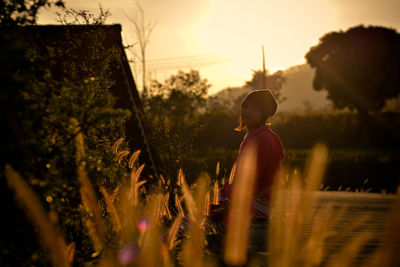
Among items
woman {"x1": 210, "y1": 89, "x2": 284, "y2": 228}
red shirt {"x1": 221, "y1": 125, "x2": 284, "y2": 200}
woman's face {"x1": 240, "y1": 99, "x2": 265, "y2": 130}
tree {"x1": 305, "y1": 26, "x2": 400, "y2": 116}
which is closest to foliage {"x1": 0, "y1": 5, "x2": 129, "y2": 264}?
woman {"x1": 210, "y1": 89, "x2": 284, "y2": 228}

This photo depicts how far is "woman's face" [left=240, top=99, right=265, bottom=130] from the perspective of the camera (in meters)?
3.53

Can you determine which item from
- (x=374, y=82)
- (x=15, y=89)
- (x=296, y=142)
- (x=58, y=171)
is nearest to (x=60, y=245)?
(x=58, y=171)

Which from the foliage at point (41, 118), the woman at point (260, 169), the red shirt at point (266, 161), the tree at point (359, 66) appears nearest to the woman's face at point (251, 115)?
the woman at point (260, 169)

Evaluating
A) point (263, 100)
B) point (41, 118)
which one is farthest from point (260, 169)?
point (41, 118)

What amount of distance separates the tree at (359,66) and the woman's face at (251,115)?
38458 mm

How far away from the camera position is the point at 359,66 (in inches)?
1657

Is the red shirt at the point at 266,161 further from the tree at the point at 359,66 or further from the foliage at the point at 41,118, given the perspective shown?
the tree at the point at 359,66

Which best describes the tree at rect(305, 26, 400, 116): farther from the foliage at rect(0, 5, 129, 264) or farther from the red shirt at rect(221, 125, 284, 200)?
the foliage at rect(0, 5, 129, 264)

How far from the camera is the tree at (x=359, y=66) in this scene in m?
40.6

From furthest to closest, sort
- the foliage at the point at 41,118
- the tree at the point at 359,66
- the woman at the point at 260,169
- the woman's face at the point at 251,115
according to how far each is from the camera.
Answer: the tree at the point at 359,66 < the woman's face at the point at 251,115 < the woman at the point at 260,169 < the foliage at the point at 41,118

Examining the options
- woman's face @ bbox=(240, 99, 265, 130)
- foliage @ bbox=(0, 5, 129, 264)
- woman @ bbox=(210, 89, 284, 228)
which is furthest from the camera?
woman's face @ bbox=(240, 99, 265, 130)

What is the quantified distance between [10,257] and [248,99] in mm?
2376

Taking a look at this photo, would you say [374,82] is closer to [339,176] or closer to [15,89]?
[339,176]

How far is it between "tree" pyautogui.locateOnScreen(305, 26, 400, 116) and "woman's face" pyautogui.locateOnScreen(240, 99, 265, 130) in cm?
3846
